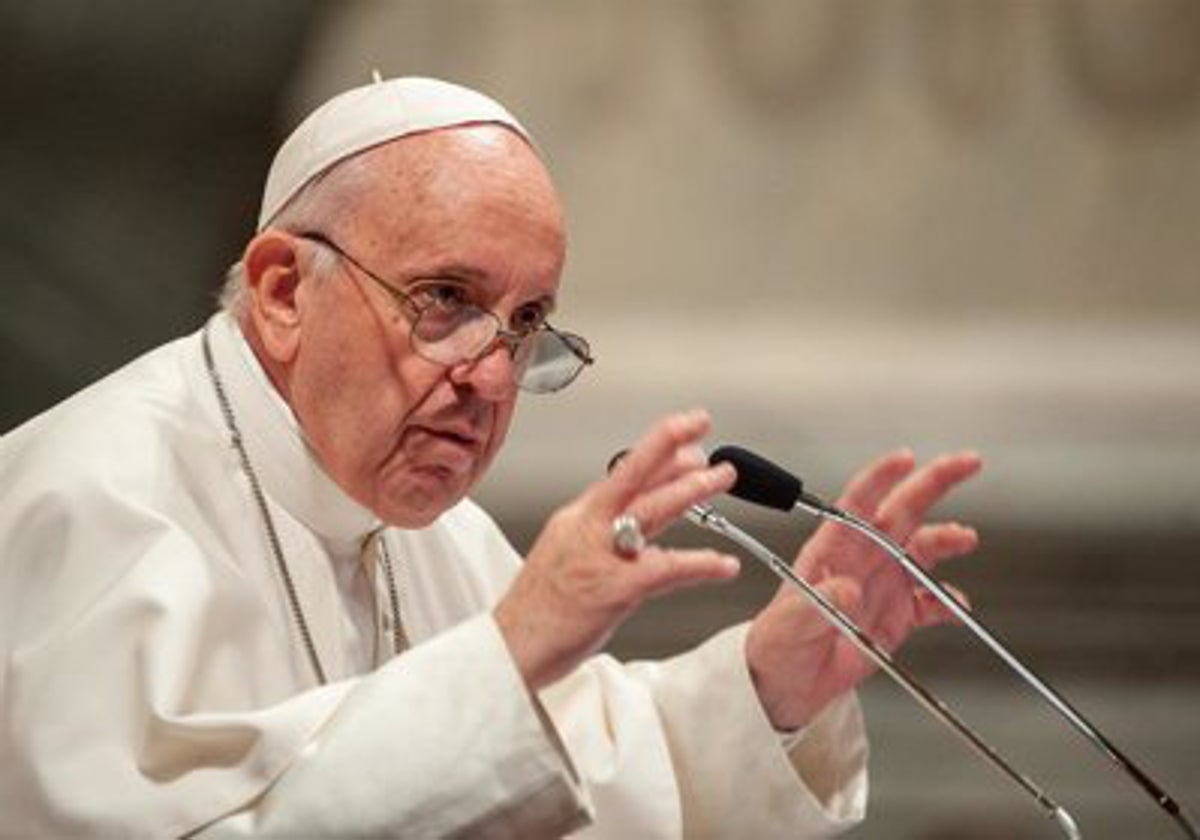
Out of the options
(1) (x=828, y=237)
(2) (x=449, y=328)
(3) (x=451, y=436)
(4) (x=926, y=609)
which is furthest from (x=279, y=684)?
(1) (x=828, y=237)

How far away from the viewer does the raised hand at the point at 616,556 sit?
239 centimetres

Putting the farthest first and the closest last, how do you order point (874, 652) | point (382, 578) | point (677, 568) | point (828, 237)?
point (828, 237), point (382, 578), point (874, 652), point (677, 568)

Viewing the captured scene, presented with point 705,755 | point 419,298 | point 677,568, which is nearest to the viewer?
point 677,568

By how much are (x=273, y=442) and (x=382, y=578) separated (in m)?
0.33

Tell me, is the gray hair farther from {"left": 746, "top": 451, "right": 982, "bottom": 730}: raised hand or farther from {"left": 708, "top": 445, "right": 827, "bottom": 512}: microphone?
{"left": 746, "top": 451, "right": 982, "bottom": 730}: raised hand

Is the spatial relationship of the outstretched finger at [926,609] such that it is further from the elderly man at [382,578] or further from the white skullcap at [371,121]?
the white skullcap at [371,121]

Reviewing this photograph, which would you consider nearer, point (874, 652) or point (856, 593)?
point (874, 652)

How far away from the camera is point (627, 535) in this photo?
7.90ft

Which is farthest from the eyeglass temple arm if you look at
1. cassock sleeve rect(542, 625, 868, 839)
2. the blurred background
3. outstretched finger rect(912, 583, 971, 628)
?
the blurred background

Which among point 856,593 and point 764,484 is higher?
point 764,484

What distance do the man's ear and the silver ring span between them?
0.72m

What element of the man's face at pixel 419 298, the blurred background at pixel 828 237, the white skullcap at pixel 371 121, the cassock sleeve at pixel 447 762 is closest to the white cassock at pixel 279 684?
the cassock sleeve at pixel 447 762

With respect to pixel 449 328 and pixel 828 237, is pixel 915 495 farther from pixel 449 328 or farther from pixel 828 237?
pixel 828 237

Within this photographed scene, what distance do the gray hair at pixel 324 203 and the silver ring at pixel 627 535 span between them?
0.69 metres
